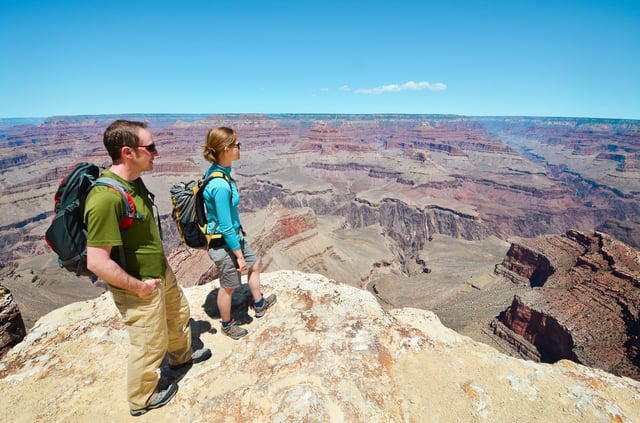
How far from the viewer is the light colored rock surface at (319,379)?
380cm

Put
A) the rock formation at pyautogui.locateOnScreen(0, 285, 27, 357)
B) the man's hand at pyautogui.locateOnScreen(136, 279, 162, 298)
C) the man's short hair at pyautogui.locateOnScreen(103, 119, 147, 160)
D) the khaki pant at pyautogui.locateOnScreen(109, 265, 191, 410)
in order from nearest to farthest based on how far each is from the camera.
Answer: the man's short hair at pyautogui.locateOnScreen(103, 119, 147, 160) → the man's hand at pyautogui.locateOnScreen(136, 279, 162, 298) → the khaki pant at pyautogui.locateOnScreen(109, 265, 191, 410) → the rock formation at pyautogui.locateOnScreen(0, 285, 27, 357)

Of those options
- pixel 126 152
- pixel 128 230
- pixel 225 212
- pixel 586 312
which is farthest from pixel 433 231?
pixel 126 152

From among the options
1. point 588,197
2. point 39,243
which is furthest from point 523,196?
point 39,243

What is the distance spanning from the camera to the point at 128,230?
129 inches

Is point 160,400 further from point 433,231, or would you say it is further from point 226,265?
point 433,231

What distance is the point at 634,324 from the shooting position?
20.6m

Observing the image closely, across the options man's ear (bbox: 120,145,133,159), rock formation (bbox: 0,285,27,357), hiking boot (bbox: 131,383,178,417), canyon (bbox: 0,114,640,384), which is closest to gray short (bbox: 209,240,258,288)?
hiking boot (bbox: 131,383,178,417)

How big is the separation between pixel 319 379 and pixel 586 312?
90.5 feet

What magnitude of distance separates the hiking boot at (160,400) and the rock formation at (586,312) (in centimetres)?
2592

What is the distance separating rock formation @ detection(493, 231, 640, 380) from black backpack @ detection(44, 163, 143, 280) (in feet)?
89.9

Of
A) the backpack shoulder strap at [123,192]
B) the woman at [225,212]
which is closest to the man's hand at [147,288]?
the backpack shoulder strap at [123,192]

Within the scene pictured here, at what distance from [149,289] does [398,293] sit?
3511 cm

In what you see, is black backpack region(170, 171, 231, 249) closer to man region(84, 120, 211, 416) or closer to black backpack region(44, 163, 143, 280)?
man region(84, 120, 211, 416)

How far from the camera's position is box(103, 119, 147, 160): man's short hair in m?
3.13
